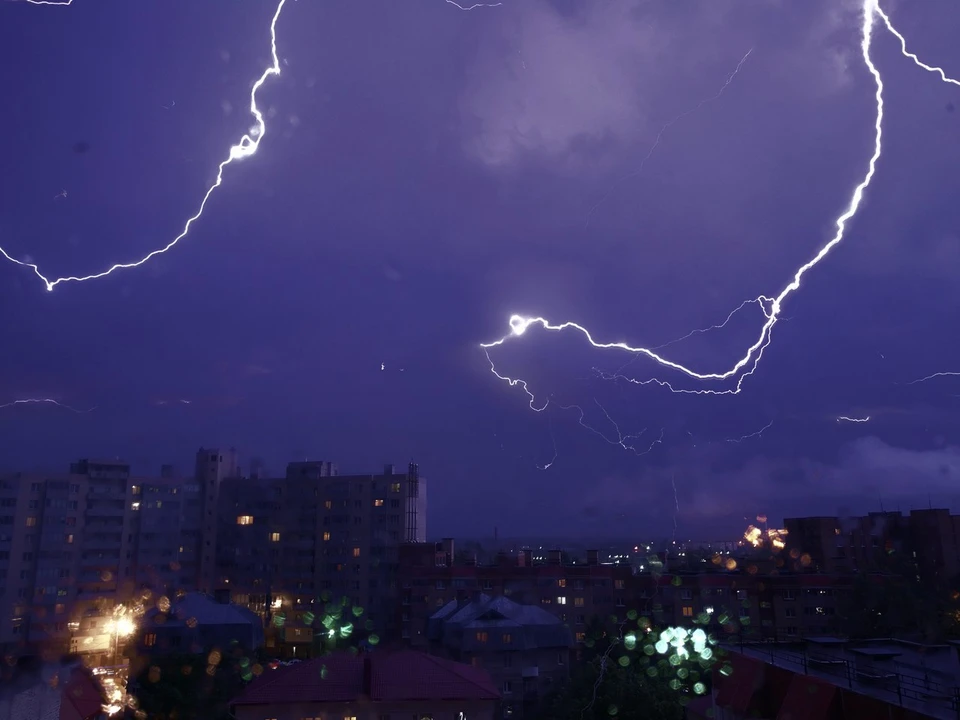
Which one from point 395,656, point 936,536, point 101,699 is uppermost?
point 936,536

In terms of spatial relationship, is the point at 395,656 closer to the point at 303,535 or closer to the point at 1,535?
the point at 303,535

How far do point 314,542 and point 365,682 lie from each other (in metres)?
21.4

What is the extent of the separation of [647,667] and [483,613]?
17.1ft

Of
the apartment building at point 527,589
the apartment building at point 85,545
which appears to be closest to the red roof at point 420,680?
the apartment building at point 527,589

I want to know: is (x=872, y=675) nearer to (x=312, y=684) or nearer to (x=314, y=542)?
(x=312, y=684)

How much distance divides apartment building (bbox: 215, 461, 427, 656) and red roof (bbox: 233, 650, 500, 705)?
54.5ft

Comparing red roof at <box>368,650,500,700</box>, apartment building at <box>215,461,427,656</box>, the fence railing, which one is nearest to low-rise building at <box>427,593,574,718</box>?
red roof at <box>368,650,500,700</box>

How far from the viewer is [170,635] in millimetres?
22219

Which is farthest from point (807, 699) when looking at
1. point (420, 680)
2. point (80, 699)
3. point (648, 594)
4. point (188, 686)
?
point (648, 594)

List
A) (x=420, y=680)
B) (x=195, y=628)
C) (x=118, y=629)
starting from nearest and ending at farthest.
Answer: (x=420, y=680) → (x=195, y=628) → (x=118, y=629)

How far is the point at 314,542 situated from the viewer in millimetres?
33062

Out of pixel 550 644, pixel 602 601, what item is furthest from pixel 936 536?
pixel 550 644

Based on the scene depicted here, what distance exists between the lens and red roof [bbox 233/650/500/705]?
12.5m

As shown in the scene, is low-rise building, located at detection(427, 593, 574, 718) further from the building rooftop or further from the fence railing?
the building rooftop
